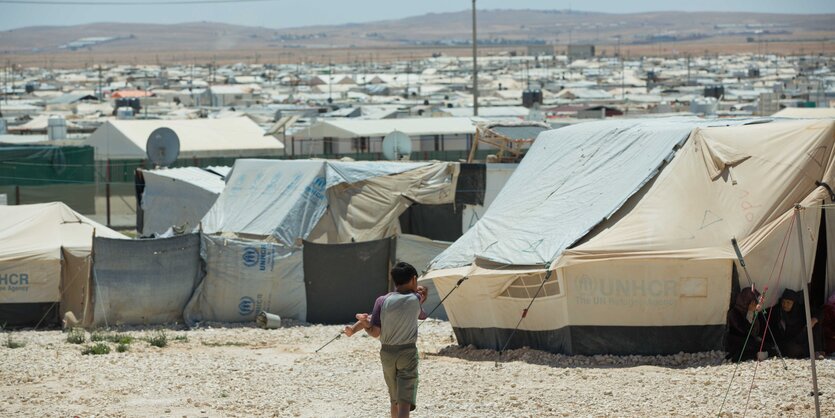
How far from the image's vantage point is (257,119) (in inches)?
1796

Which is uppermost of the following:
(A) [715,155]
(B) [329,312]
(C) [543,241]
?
(A) [715,155]

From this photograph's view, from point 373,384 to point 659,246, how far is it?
2.80 m

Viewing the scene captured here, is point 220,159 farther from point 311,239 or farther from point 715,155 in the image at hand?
point 715,155

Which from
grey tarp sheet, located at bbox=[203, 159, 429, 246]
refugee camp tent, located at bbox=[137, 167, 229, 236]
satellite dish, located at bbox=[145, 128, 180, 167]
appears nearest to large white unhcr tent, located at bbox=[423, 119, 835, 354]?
grey tarp sheet, located at bbox=[203, 159, 429, 246]

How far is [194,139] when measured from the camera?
3494 centimetres

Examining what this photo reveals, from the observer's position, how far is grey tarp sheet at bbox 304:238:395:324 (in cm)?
1639

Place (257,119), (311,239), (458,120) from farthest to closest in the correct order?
(257,119) → (458,120) → (311,239)

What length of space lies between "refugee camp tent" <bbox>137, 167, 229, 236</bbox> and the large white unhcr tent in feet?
29.9

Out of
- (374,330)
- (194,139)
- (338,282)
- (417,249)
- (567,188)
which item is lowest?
(338,282)

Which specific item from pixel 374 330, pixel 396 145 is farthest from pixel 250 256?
pixel 374 330

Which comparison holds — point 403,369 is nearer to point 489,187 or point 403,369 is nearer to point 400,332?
point 400,332

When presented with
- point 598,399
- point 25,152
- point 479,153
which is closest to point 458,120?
point 479,153

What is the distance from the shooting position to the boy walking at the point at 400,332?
811cm

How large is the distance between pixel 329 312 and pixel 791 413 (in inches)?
323
